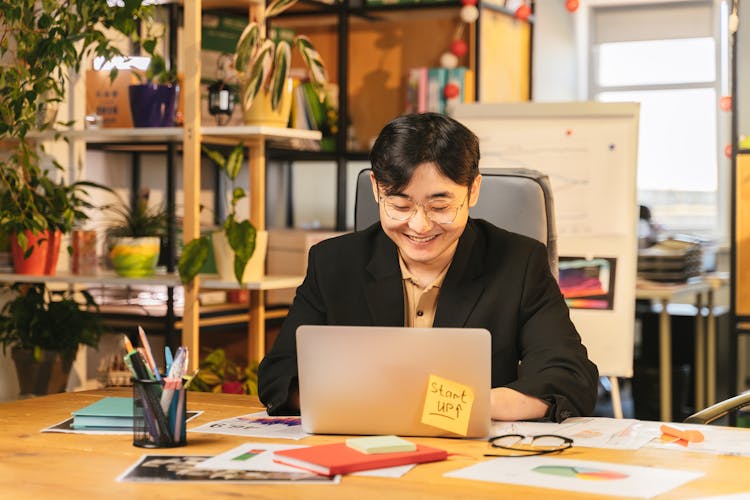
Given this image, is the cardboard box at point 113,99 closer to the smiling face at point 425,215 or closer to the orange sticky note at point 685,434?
the smiling face at point 425,215

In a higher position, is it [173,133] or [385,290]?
[173,133]

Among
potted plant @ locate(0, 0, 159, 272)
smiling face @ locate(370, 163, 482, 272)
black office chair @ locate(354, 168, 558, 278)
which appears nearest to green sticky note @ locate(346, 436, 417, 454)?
smiling face @ locate(370, 163, 482, 272)

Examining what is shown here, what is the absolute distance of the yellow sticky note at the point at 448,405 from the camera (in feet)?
5.61

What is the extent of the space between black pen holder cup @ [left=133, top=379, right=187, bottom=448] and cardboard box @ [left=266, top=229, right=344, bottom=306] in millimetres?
3122

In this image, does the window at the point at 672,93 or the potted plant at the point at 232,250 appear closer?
the potted plant at the point at 232,250

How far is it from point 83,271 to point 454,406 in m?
2.53

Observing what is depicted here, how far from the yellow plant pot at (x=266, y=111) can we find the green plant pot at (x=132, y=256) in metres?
0.56

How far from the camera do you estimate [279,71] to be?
380 cm

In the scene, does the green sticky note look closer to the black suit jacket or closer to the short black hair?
the black suit jacket

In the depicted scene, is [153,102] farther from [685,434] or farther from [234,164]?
[685,434]

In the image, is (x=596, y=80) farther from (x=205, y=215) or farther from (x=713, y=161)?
(x=205, y=215)

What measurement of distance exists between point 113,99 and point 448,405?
2.68 metres

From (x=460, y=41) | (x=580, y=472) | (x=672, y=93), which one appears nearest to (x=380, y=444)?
(x=580, y=472)

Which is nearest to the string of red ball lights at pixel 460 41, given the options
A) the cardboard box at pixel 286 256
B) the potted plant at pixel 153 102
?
the cardboard box at pixel 286 256
